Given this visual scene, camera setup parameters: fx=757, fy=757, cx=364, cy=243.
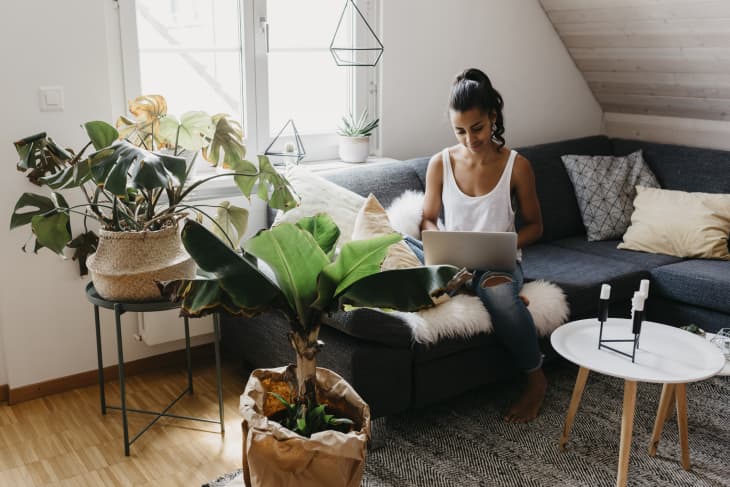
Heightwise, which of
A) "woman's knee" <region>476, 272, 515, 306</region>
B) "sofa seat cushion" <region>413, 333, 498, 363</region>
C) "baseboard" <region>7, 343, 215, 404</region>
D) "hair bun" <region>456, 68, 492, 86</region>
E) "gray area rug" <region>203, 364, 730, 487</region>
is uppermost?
"hair bun" <region>456, 68, 492, 86</region>

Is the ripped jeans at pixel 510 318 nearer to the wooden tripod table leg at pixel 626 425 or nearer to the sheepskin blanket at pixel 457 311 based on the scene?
the sheepskin blanket at pixel 457 311

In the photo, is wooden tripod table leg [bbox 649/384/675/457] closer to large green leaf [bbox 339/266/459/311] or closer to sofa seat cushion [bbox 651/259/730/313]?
sofa seat cushion [bbox 651/259/730/313]

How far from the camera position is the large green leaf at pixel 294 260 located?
68.1 inches

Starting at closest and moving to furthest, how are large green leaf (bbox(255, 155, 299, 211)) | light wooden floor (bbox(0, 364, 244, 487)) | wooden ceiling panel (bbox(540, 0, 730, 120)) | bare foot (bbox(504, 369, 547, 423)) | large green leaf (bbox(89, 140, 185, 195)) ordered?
large green leaf (bbox(89, 140, 185, 195)) < light wooden floor (bbox(0, 364, 244, 487)) < large green leaf (bbox(255, 155, 299, 211)) < bare foot (bbox(504, 369, 547, 423)) < wooden ceiling panel (bbox(540, 0, 730, 120))

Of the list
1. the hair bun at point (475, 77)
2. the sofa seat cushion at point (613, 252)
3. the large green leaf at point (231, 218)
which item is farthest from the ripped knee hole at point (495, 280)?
the sofa seat cushion at point (613, 252)

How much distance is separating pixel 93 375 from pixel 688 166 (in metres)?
3.05

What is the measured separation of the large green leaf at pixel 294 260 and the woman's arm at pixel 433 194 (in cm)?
138

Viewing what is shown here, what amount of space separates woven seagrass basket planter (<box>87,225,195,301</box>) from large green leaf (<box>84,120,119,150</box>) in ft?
0.95

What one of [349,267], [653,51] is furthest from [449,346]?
[653,51]

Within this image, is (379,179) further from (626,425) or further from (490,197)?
(626,425)

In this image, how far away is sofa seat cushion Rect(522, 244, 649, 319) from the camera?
3.11m

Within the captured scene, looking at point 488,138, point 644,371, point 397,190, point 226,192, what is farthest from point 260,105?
point 644,371

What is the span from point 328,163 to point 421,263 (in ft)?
3.24

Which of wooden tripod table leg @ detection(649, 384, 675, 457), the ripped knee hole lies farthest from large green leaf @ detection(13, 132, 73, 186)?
wooden tripod table leg @ detection(649, 384, 675, 457)
